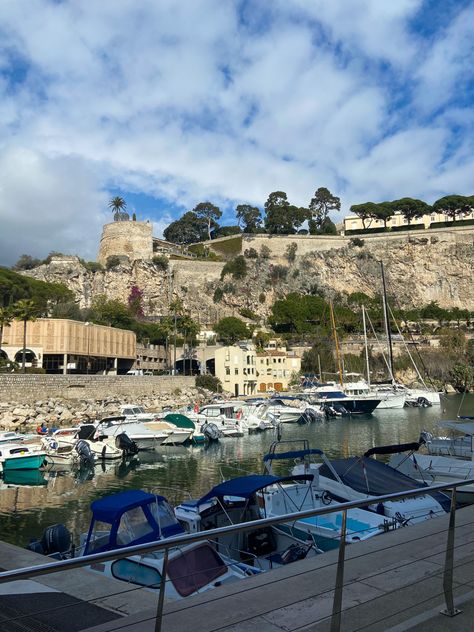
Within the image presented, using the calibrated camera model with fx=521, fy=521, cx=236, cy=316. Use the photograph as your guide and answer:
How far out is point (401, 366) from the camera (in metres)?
73.9

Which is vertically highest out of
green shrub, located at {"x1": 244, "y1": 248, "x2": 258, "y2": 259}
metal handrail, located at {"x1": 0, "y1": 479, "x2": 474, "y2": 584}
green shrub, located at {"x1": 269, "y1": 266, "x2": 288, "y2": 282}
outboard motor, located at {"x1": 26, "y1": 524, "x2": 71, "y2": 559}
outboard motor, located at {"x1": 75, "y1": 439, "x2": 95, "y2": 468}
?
green shrub, located at {"x1": 244, "y1": 248, "x2": 258, "y2": 259}

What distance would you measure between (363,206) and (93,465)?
91.7 meters

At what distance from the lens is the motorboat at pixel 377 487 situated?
11852mm

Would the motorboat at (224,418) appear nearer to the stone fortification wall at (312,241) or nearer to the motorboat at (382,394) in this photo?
the motorboat at (382,394)

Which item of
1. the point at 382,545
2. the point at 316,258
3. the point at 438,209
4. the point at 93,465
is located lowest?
the point at 93,465

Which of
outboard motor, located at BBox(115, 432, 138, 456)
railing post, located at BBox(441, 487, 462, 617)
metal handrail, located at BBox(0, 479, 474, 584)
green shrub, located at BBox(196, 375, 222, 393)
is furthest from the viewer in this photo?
green shrub, located at BBox(196, 375, 222, 393)

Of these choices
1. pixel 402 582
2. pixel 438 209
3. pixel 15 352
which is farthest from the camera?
pixel 438 209

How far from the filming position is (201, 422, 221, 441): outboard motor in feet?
108

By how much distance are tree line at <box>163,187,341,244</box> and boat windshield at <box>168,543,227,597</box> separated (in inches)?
3663

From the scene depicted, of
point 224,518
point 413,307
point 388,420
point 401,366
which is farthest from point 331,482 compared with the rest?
point 413,307

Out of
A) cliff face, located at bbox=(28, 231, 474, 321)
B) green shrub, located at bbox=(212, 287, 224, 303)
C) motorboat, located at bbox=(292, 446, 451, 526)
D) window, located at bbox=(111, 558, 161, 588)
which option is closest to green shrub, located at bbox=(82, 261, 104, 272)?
cliff face, located at bbox=(28, 231, 474, 321)

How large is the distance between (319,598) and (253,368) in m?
62.8

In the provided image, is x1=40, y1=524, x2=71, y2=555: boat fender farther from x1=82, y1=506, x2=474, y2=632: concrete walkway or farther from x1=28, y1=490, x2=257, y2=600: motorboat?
x1=82, y1=506, x2=474, y2=632: concrete walkway

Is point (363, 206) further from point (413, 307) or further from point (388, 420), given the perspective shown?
point (388, 420)
